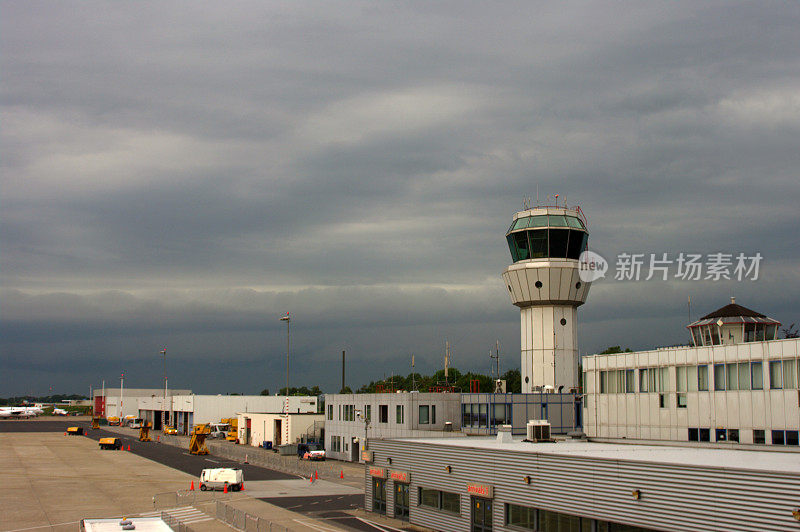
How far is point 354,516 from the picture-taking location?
1886 inches

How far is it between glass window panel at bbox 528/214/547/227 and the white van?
39817 mm

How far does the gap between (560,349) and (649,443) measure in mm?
29773

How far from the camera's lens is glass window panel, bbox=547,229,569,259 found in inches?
3073

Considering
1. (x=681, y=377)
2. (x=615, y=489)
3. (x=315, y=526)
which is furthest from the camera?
(x=681, y=377)

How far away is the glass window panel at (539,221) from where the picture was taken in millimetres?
78625

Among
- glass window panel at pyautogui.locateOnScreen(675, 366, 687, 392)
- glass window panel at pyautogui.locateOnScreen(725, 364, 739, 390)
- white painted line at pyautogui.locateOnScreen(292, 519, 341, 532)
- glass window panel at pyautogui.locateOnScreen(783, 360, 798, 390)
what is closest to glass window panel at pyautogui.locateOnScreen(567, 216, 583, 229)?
glass window panel at pyautogui.locateOnScreen(675, 366, 687, 392)

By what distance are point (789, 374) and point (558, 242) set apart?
122ft

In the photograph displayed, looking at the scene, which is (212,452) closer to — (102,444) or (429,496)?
(102,444)

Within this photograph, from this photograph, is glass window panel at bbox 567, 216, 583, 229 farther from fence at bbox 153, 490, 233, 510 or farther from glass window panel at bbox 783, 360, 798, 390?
fence at bbox 153, 490, 233, 510

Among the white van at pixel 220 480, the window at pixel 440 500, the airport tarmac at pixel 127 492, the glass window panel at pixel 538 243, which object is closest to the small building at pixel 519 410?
the airport tarmac at pixel 127 492

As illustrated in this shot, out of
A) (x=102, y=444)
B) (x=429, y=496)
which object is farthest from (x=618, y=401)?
(x=102, y=444)

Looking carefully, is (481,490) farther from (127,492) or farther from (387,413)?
(387,413)

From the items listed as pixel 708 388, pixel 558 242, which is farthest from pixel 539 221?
pixel 708 388

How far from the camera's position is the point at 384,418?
7575 cm
